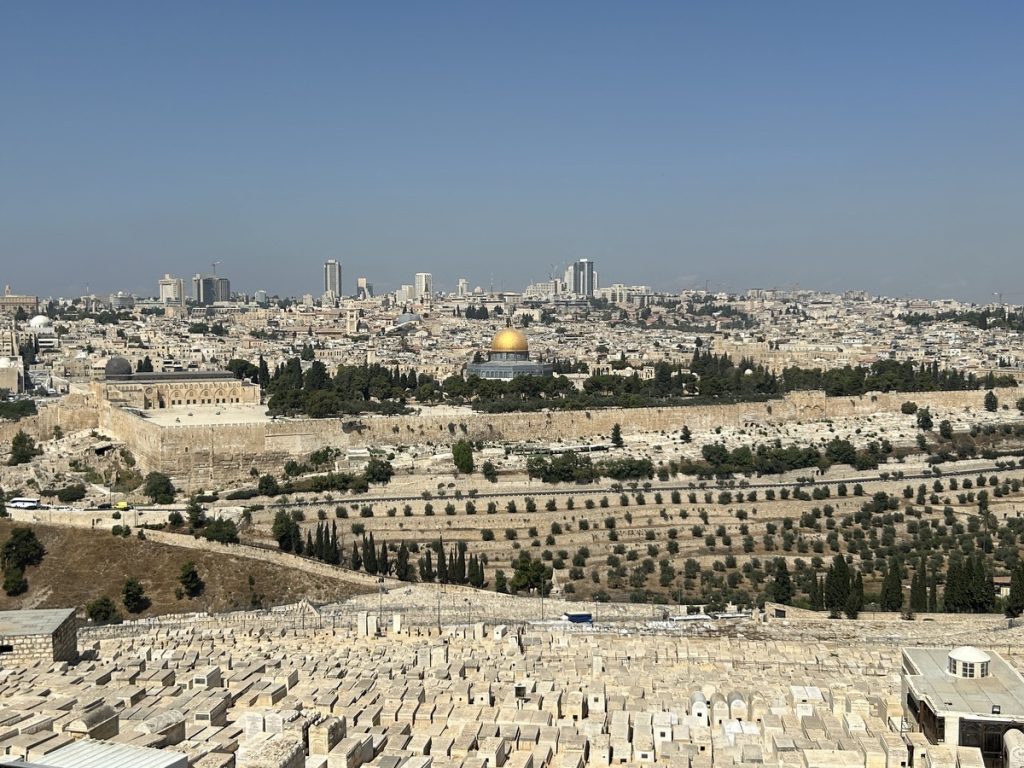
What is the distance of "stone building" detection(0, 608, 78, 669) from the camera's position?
15.0 m

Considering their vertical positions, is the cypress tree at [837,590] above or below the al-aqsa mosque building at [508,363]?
below

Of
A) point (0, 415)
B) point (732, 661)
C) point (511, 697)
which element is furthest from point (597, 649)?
point (0, 415)

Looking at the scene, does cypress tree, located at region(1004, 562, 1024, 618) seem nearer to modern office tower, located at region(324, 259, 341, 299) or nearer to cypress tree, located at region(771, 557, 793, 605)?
cypress tree, located at region(771, 557, 793, 605)

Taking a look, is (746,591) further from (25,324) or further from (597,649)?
(25,324)

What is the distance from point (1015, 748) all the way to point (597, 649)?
23.4 feet

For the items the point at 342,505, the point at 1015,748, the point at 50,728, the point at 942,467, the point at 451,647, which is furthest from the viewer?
the point at 942,467

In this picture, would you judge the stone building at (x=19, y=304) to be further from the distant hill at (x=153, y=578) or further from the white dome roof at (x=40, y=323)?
the distant hill at (x=153, y=578)

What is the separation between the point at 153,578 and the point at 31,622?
27.8 feet

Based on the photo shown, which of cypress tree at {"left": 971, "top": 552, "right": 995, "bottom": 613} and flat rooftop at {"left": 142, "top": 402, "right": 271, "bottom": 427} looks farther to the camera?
flat rooftop at {"left": 142, "top": 402, "right": 271, "bottom": 427}

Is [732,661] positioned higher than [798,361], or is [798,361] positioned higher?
[798,361]

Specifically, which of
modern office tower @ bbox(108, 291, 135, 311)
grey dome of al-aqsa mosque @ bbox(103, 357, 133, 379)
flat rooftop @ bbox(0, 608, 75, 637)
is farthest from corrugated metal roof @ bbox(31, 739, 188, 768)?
modern office tower @ bbox(108, 291, 135, 311)

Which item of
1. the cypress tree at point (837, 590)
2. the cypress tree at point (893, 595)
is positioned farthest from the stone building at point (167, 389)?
the cypress tree at point (893, 595)

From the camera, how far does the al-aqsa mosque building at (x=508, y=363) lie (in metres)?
47.5

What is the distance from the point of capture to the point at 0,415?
3878 cm
